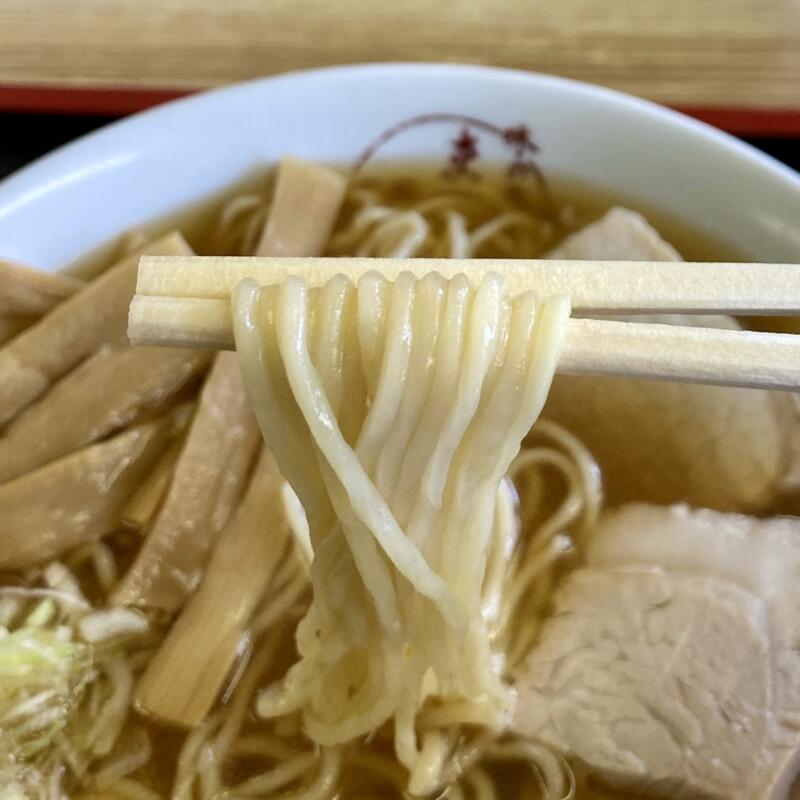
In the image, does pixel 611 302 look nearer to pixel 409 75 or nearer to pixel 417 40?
pixel 409 75

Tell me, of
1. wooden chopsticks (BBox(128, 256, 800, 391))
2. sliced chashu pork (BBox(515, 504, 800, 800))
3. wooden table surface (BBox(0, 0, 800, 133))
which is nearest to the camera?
wooden chopsticks (BBox(128, 256, 800, 391))

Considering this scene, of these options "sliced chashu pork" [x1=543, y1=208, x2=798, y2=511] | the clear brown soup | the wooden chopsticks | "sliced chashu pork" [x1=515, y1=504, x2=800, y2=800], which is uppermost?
the wooden chopsticks

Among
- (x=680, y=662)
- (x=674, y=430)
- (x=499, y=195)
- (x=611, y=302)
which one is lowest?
(x=680, y=662)

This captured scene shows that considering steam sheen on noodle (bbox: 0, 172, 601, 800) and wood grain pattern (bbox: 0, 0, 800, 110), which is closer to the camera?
steam sheen on noodle (bbox: 0, 172, 601, 800)

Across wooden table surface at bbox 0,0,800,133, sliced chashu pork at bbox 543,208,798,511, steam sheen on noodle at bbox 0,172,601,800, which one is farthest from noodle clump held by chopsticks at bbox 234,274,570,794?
wooden table surface at bbox 0,0,800,133

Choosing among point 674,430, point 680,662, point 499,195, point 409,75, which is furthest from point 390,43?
point 680,662

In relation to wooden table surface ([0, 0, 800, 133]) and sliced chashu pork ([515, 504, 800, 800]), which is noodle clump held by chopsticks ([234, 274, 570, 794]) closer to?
sliced chashu pork ([515, 504, 800, 800])

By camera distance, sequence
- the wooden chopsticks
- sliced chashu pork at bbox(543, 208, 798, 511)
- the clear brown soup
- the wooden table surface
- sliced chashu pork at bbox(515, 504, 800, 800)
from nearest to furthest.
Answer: the wooden chopsticks
sliced chashu pork at bbox(515, 504, 800, 800)
sliced chashu pork at bbox(543, 208, 798, 511)
the clear brown soup
the wooden table surface
